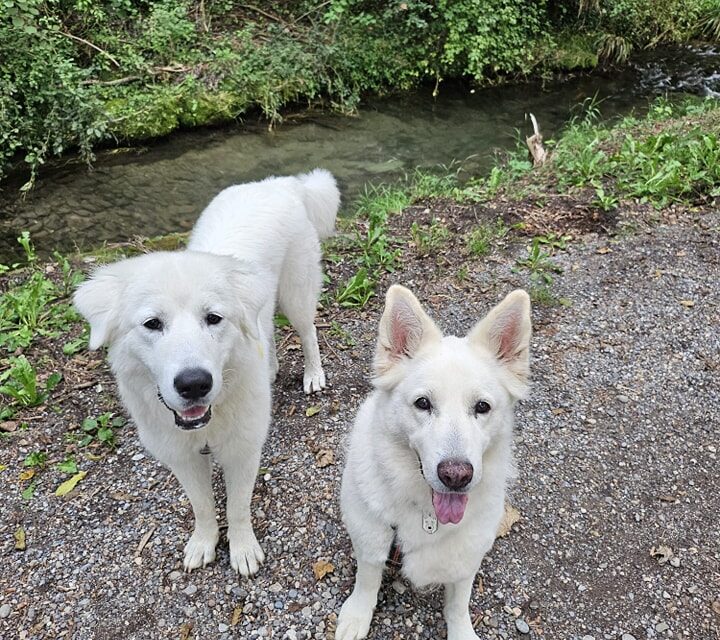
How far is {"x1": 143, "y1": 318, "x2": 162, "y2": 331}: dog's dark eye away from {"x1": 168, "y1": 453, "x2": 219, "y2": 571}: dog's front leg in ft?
2.27

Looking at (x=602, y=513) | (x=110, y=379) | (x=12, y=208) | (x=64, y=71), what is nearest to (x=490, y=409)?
(x=602, y=513)

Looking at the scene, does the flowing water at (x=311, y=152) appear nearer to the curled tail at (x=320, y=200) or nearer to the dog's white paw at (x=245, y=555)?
the curled tail at (x=320, y=200)

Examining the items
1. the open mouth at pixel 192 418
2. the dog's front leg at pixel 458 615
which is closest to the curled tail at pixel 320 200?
the open mouth at pixel 192 418

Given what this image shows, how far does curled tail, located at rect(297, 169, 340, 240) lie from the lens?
380cm

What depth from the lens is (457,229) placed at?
18.1 ft

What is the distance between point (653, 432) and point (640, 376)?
528 millimetres

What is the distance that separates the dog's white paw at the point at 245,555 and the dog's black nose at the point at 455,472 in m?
1.35

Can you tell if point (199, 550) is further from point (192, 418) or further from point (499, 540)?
point (499, 540)

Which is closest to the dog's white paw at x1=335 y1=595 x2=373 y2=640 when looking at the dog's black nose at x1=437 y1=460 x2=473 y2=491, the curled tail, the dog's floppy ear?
the dog's black nose at x1=437 y1=460 x2=473 y2=491

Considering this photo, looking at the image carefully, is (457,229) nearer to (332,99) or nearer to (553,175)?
(553,175)

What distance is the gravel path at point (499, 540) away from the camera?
2592mm

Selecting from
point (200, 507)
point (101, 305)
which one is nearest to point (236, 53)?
point (101, 305)

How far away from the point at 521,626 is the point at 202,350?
6.34ft

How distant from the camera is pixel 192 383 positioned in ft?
6.63
